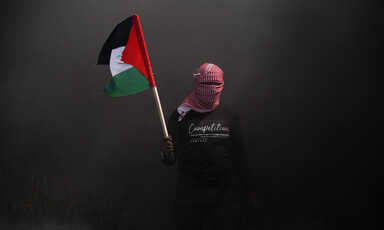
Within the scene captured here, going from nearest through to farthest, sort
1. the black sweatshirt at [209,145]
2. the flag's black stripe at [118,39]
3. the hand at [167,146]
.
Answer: the hand at [167,146] < the flag's black stripe at [118,39] < the black sweatshirt at [209,145]

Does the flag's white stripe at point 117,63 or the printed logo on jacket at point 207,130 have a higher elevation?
the flag's white stripe at point 117,63

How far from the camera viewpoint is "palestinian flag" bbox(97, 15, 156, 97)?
119 inches

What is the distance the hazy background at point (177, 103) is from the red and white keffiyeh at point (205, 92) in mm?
1396

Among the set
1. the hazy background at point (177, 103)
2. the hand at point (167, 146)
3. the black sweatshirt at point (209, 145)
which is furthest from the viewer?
the hazy background at point (177, 103)

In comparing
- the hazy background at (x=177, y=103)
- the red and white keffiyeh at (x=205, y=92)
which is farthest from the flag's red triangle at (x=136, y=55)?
the hazy background at (x=177, y=103)

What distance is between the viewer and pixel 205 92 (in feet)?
10.6

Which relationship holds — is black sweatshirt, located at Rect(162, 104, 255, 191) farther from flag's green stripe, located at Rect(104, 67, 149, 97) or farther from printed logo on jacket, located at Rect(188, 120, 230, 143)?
flag's green stripe, located at Rect(104, 67, 149, 97)

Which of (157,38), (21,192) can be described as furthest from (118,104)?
(21,192)

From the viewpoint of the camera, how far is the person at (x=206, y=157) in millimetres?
3133

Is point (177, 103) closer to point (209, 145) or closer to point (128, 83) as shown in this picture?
point (209, 145)

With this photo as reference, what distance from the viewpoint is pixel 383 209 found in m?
4.20

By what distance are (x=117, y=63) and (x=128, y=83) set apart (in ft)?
0.60

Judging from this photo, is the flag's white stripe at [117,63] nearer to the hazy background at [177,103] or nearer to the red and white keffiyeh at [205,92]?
the red and white keffiyeh at [205,92]

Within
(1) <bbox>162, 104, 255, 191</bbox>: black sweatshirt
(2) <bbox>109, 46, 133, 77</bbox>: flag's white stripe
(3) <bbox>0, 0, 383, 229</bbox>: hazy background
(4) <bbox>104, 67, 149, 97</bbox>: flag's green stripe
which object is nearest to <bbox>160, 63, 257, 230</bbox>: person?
(1) <bbox>162, 104, 255, 191</bbox>: black sweatshirt
